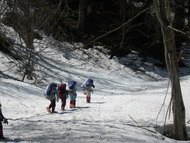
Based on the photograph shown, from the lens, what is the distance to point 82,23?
25656 millimetres

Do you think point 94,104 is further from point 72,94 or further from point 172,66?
point 172,66

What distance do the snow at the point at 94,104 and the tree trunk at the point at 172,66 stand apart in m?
0.49

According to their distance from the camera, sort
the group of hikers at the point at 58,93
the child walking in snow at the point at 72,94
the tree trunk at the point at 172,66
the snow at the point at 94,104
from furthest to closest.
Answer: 1. the child walking in snow at the point at 72,94
2. the group of hikers at the point at 58,93
3. the snow at the point at 94,104
4. the tree trunk at the point at 172,66

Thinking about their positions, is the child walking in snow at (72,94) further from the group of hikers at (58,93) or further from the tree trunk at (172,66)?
the tree trunk at (172,66)

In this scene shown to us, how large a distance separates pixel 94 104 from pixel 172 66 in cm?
602

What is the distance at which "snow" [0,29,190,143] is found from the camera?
6.40 metres

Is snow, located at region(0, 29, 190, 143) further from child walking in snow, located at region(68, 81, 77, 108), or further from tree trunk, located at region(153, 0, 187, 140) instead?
tree trunk, located at region(153, 0, 187, 140)

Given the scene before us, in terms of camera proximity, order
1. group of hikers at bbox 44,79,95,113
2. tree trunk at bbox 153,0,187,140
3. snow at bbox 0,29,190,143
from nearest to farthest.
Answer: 1. tree trunk at bbox 153,0,187,140
2. snow at bbox 0,29,190,143
3. group of hikers at bbox 44,79,95,113

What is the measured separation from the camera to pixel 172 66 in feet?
21.0

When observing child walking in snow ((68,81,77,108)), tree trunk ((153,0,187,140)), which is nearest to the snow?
child walking in snow ((68,81,77,108))

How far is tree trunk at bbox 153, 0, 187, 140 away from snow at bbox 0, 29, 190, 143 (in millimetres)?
486

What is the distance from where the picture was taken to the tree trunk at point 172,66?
6.16 m

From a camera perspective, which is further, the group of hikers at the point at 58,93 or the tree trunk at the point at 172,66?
the group of hikers at the point at 58,93

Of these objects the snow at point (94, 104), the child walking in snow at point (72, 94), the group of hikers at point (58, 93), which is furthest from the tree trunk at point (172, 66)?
the child walking in snow at point (72, 94)
